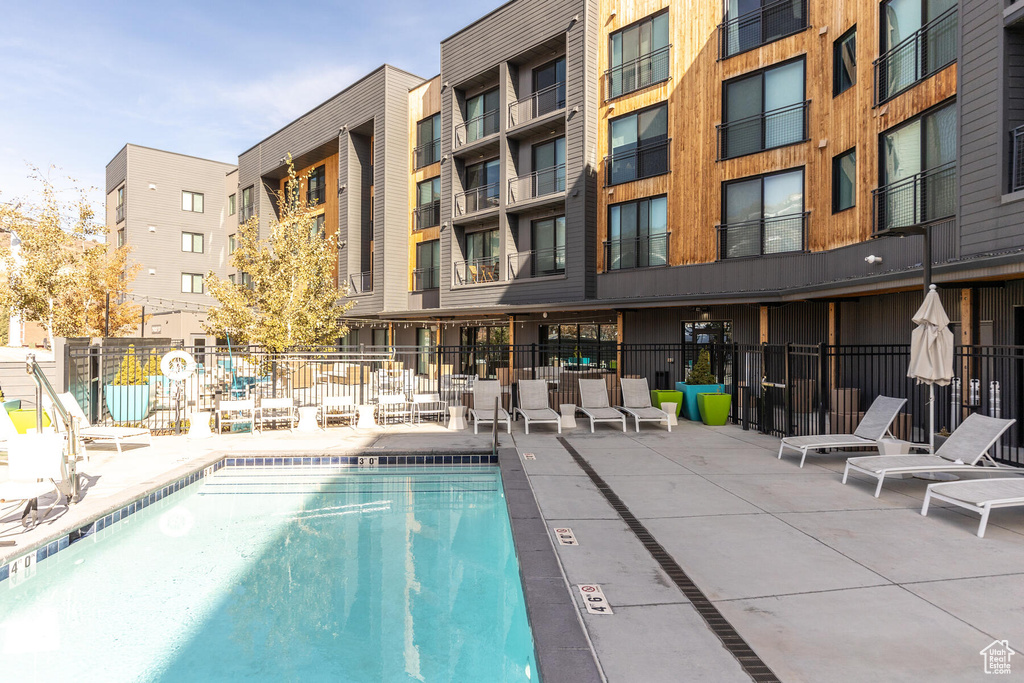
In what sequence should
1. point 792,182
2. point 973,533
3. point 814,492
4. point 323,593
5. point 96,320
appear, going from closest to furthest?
point 323,593 → point 973,533 → point 814,492 → point 792,182 → point 96,320

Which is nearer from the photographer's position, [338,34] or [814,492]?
[814,492]

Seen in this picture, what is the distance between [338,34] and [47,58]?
10663 millimetres

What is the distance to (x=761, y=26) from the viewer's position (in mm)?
15930

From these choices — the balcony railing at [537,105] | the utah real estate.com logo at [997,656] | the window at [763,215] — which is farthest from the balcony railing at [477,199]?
the utah real estate.com logo at [997,656]

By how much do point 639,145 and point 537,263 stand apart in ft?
17.8

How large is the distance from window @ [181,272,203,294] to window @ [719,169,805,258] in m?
36.5

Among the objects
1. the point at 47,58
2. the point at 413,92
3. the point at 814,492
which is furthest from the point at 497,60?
the point at 814,492

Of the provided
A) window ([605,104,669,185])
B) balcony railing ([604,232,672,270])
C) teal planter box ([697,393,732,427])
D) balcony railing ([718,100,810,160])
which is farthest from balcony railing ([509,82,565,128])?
teal planter box ([697,393,732,427])

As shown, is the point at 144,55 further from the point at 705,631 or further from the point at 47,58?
the point at 705,631

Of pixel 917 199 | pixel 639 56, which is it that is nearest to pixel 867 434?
pixel 917 199

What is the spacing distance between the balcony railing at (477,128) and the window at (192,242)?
2552 centimetres

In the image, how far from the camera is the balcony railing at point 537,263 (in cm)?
2045

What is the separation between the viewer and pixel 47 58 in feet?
69.1

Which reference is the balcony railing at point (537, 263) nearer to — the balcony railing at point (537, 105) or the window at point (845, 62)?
the balcony railing at point (537, 105)
